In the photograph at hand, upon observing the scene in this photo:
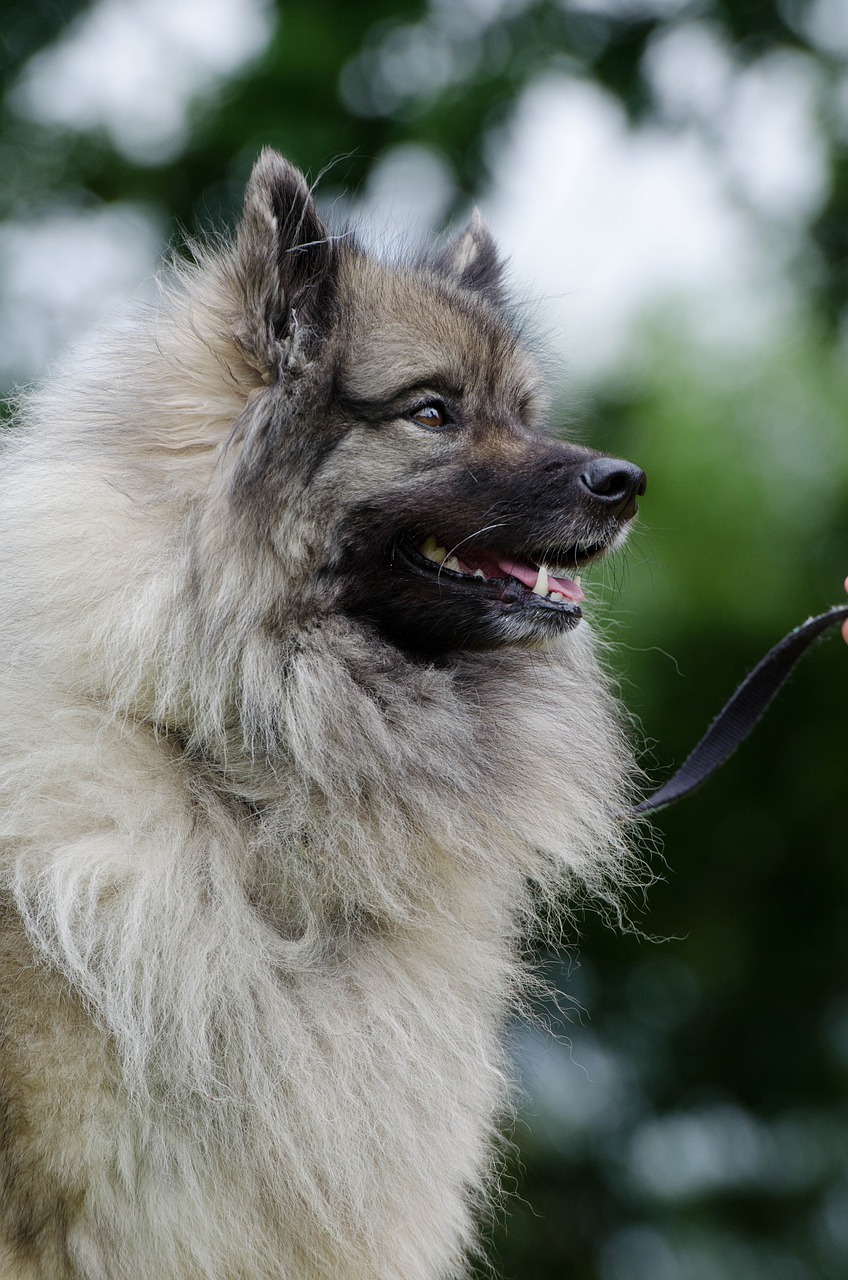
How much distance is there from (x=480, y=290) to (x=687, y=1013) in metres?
5.99

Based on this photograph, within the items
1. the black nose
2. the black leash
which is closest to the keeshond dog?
the black nose

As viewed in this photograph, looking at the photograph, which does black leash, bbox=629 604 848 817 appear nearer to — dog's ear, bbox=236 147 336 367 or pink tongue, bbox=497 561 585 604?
pink tongue, bbox=497 561 585 604

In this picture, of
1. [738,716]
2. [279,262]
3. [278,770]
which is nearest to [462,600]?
[278,770]

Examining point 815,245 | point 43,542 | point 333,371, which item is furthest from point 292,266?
point 815,245

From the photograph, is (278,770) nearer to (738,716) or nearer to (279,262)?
(279,262)

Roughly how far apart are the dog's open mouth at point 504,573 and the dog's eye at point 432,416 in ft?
0.99

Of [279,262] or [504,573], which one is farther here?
[504,573]

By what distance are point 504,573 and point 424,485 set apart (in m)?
0.32

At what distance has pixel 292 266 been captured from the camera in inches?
123

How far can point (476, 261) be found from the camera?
13.0 ft

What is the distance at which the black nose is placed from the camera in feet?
10.4

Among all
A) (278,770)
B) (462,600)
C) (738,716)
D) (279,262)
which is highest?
(279,262)

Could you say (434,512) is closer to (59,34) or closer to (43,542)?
(43,542)

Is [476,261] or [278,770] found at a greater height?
[476,261]
